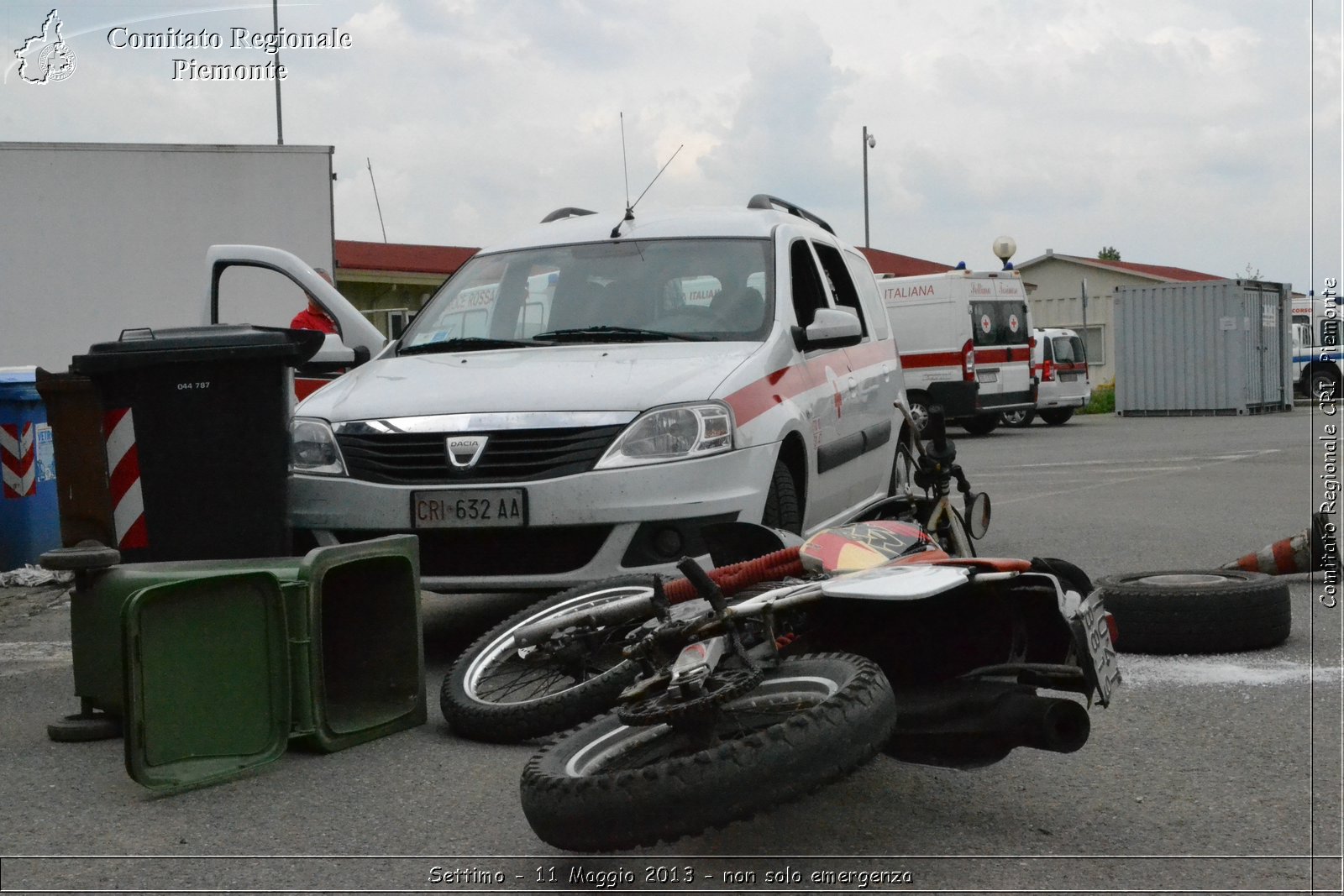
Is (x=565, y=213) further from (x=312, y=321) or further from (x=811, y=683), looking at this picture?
(x=811, y=683)

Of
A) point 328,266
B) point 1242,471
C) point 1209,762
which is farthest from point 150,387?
point 1242,471

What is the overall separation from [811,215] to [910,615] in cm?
503

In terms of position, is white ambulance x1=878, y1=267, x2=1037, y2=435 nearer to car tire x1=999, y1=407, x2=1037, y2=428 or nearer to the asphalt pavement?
car tire x1=999, y1=407, x2=1037, y2=428

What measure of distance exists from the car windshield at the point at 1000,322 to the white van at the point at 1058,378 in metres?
1.72

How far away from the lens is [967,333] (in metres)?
22.8

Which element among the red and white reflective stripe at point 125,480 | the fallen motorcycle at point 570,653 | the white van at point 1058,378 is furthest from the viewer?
the white van at point 1058,378

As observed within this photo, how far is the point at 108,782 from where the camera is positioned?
4152 millimetres

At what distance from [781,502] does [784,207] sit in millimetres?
2810

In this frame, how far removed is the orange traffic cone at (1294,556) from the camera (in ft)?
22.1

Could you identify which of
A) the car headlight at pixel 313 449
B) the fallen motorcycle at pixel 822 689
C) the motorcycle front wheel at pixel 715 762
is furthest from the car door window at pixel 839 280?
the motorcycle front wheel at pixel 715 762

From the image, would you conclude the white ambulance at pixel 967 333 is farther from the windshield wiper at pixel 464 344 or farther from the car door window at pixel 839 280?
the windshield wiper at pixel 464 344

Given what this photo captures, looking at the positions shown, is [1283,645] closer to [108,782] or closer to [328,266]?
[108,782]

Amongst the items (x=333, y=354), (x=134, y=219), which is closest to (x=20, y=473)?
(x=333, y=354)

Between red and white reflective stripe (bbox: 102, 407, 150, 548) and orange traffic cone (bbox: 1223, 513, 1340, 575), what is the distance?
4628 mm
